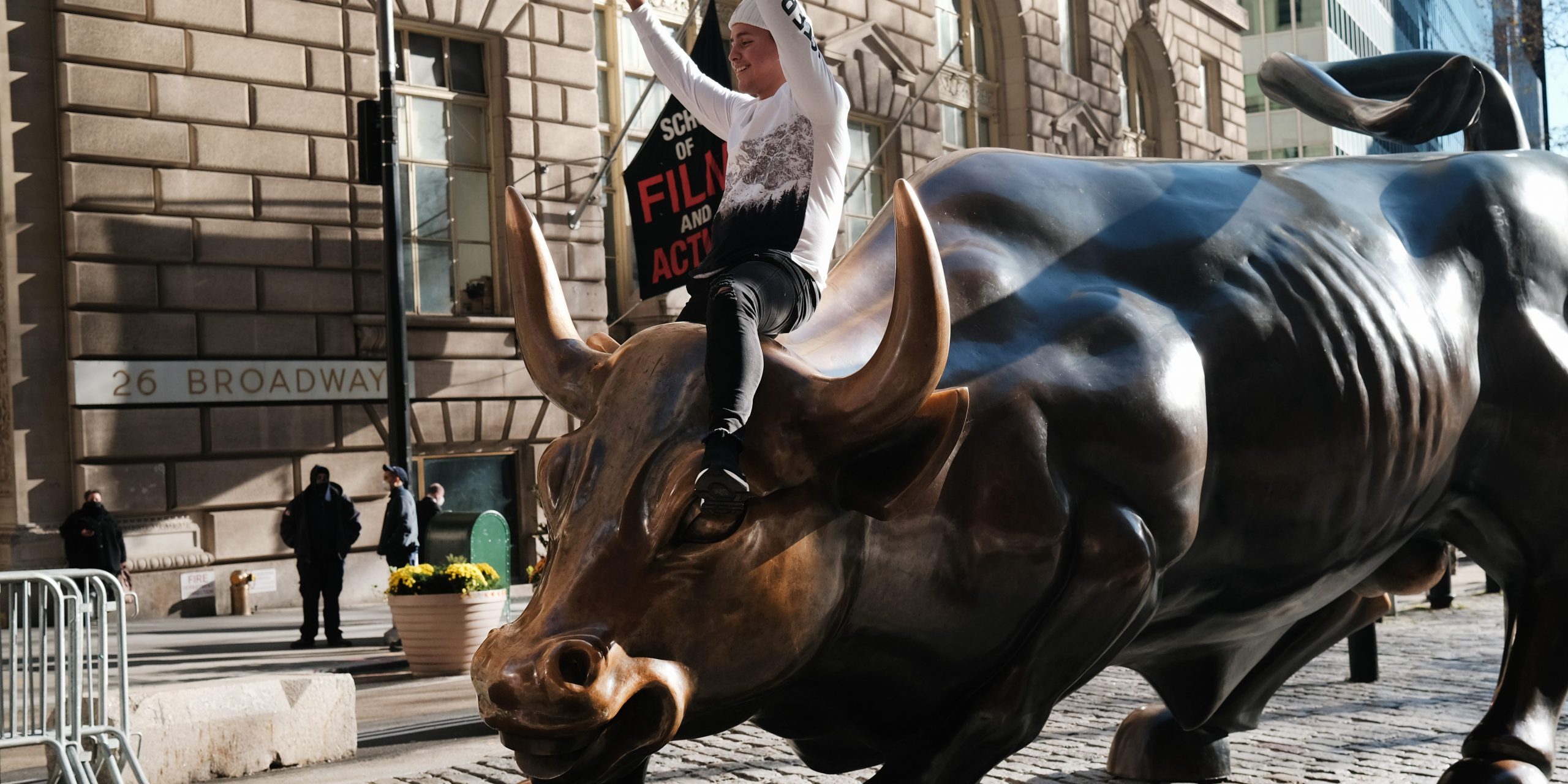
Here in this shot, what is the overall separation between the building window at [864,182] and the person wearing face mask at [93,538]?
12405mm

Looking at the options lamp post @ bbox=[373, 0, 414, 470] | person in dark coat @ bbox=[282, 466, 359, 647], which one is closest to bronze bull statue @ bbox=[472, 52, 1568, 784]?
lamp post @ bbox=[373, 0, 414, 470]

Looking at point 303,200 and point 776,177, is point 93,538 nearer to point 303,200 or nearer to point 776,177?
point 303,200

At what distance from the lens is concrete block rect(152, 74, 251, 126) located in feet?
55.6

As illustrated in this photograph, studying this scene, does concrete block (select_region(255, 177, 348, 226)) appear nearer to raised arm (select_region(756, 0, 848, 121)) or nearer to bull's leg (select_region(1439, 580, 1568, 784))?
raised arm (select_region(756, 0, 848, 121))

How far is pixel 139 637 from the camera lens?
14.9 m

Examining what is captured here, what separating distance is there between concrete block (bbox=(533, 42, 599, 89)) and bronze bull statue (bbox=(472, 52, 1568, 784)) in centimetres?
1737

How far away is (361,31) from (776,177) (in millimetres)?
16577

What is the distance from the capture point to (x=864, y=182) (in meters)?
25.9

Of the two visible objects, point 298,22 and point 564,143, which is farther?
point 564,143

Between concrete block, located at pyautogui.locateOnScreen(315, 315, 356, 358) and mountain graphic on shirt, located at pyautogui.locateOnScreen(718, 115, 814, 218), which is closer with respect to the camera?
mountain graphic on shirt, located at pyautogui.locateOnScreen(718, 115, 814, 218)

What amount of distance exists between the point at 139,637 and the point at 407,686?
198 inches

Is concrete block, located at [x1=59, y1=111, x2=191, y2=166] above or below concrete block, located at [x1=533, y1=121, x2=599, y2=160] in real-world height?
below

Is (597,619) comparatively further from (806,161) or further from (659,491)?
(806,161)

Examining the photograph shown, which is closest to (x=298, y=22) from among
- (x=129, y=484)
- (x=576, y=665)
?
(x=129, y=484)
